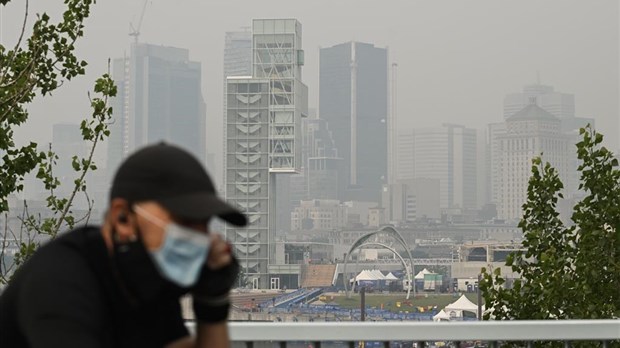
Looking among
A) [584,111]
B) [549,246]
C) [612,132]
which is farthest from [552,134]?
[549,246]

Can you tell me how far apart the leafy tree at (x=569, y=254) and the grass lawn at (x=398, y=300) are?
47383 mm

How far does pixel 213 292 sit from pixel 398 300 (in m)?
57.0

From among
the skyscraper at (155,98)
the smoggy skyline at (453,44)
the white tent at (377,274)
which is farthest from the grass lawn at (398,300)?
the skyscraper at (155,98)

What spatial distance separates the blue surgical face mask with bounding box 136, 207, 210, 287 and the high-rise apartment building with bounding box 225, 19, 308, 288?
61.5 metres

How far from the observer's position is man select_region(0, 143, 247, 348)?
3.03 feet

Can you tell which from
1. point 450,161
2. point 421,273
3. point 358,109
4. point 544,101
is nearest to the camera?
point 421,273

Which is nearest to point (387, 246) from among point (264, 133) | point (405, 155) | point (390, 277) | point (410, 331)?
point (390, 277)

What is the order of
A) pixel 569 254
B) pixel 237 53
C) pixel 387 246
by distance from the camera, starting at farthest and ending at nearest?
pixel 237 53 → pixel 387 246 → pixel 569 254

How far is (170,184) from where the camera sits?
926 mm

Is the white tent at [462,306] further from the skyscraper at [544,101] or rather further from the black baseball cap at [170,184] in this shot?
the black baseball cap at [170,184]

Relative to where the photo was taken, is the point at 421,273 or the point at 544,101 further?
the point at 544,101

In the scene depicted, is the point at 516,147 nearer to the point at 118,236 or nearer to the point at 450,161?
the point at 450,161

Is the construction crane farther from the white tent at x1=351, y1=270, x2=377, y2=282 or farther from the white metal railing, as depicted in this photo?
the white metal railing

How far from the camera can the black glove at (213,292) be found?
1.02 m
